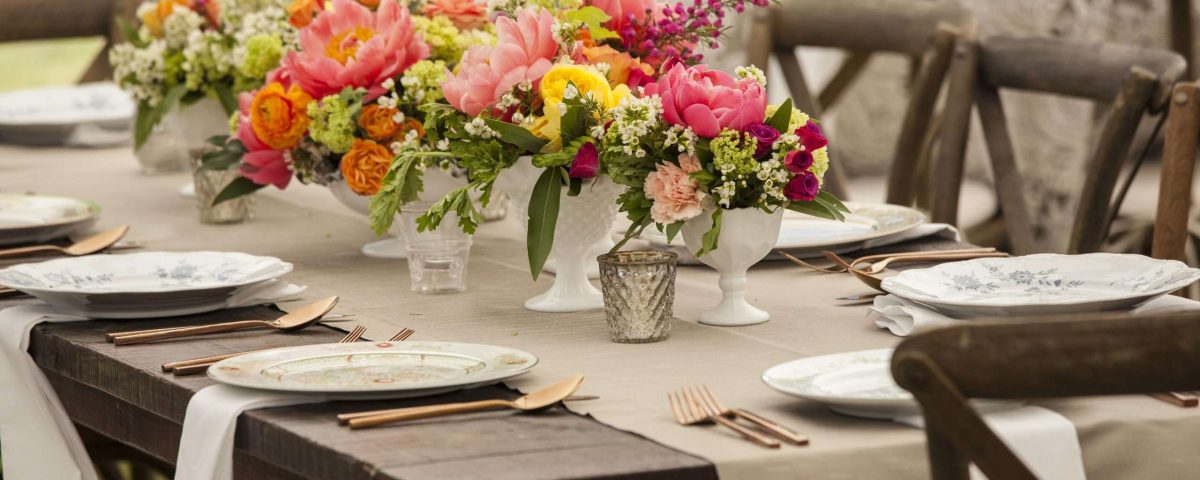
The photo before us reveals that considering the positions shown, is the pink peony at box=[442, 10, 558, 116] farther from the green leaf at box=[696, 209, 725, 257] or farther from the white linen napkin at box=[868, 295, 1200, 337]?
the white linen napkin at box=[868, 295, 1200, 337]

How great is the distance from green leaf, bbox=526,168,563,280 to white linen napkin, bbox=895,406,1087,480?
18.6 inches

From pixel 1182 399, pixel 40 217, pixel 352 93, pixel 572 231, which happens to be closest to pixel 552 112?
pixel 572 231

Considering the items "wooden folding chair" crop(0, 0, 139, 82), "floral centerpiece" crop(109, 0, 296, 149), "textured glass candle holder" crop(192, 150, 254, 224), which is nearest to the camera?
"textured glass candle holder" crop(192, 150, 254, 224)

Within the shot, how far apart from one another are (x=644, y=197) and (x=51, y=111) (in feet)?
7.17

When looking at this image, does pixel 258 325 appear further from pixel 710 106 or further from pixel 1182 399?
pixel 1182 399

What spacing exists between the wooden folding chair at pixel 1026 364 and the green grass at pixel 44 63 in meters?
7.41

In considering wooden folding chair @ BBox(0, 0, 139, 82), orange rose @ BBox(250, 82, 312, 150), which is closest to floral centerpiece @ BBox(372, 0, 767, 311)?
orange rose @ BBox(250, 82, 312, 150)

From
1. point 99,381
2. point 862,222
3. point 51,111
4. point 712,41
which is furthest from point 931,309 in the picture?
point 51,111

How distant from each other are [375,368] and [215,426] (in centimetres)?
13

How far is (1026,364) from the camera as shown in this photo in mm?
821

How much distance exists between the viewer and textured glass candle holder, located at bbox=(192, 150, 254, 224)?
2113 millimetres

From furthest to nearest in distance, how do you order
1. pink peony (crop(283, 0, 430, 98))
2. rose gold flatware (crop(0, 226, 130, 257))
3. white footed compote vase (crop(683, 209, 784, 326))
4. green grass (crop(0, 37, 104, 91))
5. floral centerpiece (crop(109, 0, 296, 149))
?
green grass (crop(0, 37, 104, 91))
floral centerpiece (crop(109, 0, 296, 149))
rose gold flatware (crop(0, 226, 130, 257))
pink peony (crop(283, 0, 430, 98))
white footed compote vase (crop(683, 209, 784, 326))

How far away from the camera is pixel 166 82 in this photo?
233 cm

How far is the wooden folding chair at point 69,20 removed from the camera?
3.68m
